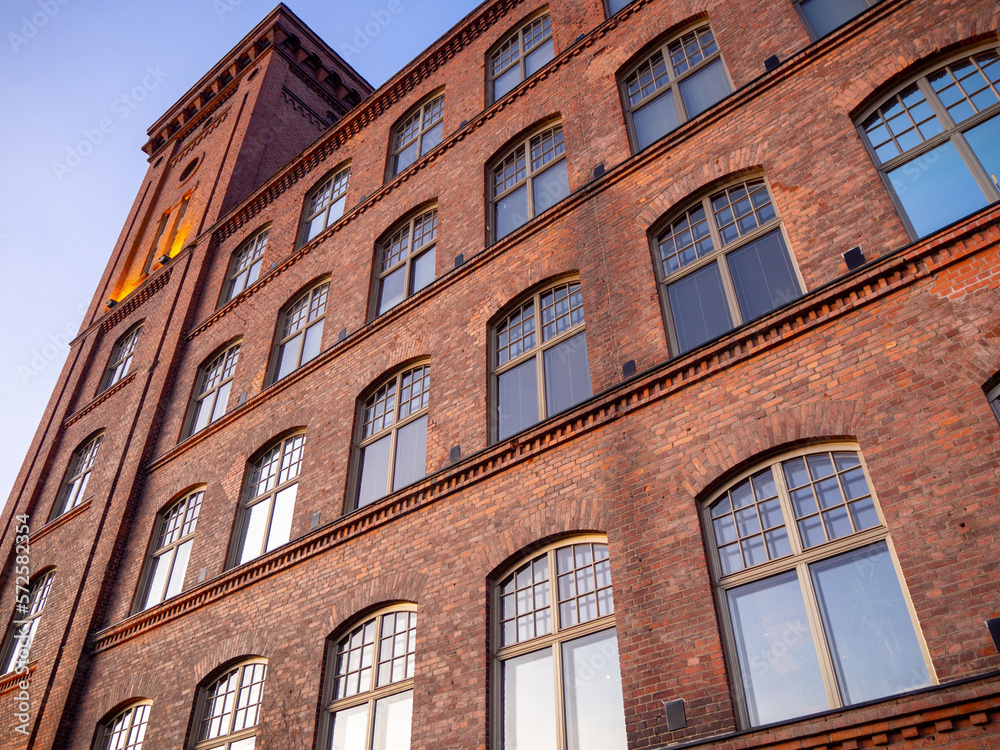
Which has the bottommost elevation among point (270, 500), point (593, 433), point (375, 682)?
point (375, 682)

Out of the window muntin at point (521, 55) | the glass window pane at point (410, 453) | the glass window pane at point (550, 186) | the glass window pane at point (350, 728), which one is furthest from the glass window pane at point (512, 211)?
the glass window pane at point (350, 728)

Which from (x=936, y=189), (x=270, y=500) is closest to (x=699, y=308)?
(x=936, y=189)

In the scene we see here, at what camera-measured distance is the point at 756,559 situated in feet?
24.1

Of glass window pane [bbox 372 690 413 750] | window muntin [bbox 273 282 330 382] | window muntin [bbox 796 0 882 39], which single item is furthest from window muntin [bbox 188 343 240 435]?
window muntin [bbox 796 0 882 39]

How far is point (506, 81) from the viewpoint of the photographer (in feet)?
50.9

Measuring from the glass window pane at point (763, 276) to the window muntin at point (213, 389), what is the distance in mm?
10636

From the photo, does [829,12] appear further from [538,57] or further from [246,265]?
[246,265]

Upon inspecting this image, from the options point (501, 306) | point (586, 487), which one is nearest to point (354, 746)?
point (586, 487)

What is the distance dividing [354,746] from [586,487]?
13.3ft

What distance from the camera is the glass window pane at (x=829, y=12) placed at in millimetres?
10438

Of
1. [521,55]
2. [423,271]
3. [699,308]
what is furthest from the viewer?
[521,55]

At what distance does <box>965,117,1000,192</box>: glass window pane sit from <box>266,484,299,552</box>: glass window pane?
992 cm

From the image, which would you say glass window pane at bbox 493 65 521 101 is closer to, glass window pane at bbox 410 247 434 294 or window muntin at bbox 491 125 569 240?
window muntin at bbox 491 125 569 240

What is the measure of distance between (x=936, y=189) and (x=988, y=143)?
63 centimetres
